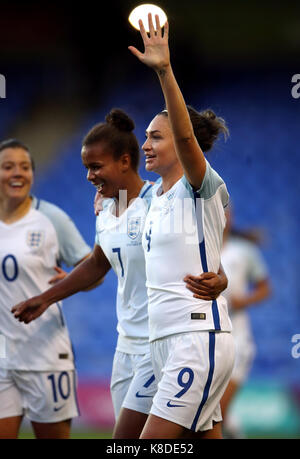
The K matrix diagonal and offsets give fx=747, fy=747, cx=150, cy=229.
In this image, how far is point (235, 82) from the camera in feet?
40.6

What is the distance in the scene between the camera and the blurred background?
11406mm

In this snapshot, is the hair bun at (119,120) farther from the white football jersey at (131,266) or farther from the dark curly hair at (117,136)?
the white football jersey at (131,266)

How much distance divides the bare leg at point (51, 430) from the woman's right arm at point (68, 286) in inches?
31.6

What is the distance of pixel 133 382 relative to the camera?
12.9ft

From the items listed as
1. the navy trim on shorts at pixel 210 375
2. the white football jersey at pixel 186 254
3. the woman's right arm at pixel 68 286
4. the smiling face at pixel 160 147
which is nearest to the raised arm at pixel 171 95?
the white football jersey at pixel 186 254

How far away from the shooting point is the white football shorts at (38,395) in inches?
188

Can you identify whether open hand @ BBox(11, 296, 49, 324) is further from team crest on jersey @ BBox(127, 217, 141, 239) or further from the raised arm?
the raised arm

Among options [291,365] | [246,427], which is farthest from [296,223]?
[246,427]

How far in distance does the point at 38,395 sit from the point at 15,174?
1.47 metres

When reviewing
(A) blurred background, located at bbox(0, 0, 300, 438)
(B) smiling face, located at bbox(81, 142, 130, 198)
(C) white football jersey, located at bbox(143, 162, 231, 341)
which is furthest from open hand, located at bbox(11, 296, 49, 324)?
(A) blurred background, located at bbox(0, 0, 300, 438)

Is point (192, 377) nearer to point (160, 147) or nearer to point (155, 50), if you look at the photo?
point (160, 147)

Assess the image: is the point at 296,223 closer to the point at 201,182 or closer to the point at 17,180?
the point at 17,180

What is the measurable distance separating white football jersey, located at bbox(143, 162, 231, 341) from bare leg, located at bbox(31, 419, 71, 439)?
5.19 feet

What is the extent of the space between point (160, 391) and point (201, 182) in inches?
37.7
